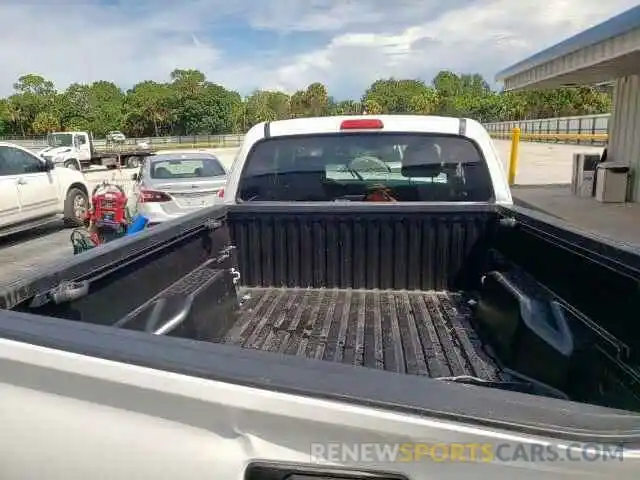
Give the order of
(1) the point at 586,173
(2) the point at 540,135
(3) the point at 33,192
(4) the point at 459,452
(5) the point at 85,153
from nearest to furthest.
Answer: (4) the point at 459,452 → (3) the point at 33,192 → (1) the point at 586,173 → (5) the point at 85,153 → (2) the point at 540,135

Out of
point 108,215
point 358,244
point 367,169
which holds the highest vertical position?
point 367,169

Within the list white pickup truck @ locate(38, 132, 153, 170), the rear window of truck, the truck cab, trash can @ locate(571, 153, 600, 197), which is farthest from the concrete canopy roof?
the truck cab

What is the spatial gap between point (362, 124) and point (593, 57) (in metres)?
8.33

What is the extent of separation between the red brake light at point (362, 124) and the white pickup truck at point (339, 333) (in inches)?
0.6

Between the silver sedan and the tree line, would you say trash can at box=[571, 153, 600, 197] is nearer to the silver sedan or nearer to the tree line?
the silver sedan

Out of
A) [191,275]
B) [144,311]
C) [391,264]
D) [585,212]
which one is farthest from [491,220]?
[585,212]

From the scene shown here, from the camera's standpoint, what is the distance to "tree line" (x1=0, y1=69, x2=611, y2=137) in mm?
62812

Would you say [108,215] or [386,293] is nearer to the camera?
[386,293]

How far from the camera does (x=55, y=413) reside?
1.22 m

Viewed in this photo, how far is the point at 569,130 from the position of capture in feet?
138

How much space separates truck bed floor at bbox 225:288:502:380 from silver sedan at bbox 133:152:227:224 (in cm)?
497

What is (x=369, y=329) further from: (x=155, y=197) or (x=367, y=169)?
(x=155, y=197)

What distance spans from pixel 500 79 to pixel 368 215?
15291mm

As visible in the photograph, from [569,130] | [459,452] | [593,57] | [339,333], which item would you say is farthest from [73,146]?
[569,130]
